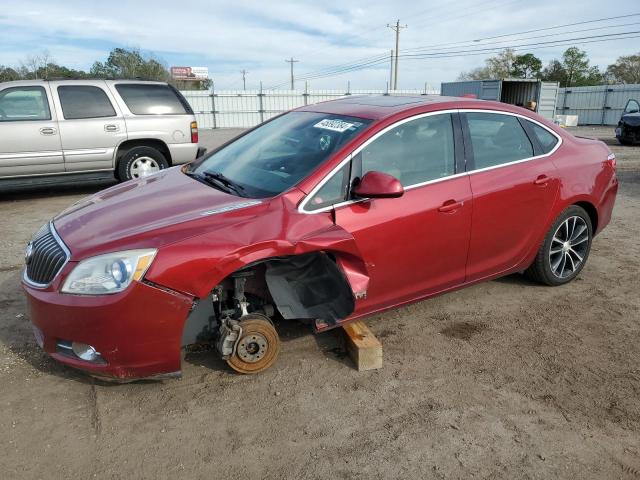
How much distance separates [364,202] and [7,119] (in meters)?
6.95

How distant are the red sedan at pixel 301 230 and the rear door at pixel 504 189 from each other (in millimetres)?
12

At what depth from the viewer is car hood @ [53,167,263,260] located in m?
2.63

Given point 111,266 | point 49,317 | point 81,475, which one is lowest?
point 81,475

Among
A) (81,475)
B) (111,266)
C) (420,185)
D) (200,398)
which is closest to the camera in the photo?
(81,475)

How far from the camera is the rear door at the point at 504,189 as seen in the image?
353cm

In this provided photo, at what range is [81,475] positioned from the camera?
2311mm

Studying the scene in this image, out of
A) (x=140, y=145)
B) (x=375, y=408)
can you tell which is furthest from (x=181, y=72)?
(x=375, y=408)

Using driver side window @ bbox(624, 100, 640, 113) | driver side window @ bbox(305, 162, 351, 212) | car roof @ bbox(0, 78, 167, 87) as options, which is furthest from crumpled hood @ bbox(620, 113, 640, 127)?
driver side window @ bbox(305, 162, 351, 212)

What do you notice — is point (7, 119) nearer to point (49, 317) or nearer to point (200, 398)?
point (49, 317)

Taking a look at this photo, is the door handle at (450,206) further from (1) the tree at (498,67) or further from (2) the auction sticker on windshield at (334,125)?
(1) the tree at (498,67)

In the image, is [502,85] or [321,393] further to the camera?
[502,85]

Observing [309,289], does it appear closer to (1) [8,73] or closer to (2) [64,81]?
(2) [64,81]

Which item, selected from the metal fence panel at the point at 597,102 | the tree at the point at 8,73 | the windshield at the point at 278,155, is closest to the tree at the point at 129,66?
the tree at the point at 8,73

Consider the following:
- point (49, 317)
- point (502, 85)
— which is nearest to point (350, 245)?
point (49, 317)
